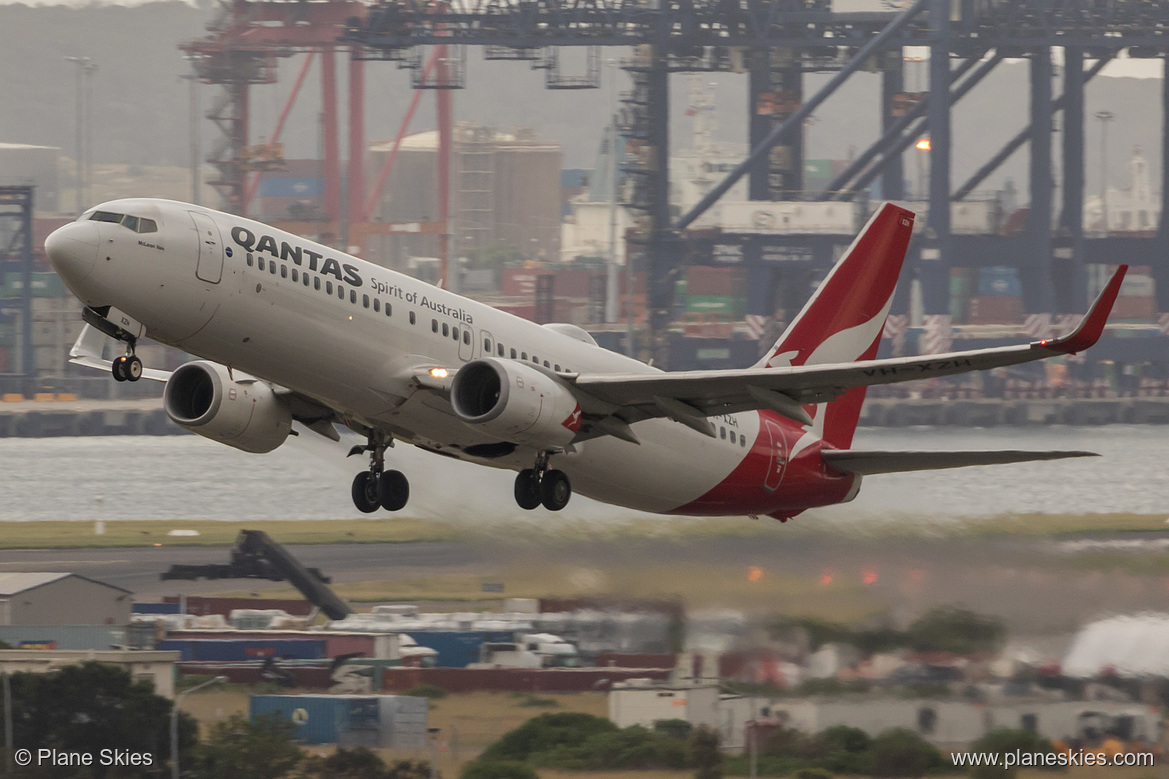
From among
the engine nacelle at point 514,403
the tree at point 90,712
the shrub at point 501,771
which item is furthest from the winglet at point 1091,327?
the tree at point 90,712

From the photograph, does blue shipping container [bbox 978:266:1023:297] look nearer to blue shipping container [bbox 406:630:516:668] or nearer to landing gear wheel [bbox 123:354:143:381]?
blue shipping container [bbox 406:630:516:668]

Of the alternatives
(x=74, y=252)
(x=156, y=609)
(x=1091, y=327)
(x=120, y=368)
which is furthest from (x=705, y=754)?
(x=156, y=609)

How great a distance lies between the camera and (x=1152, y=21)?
167m

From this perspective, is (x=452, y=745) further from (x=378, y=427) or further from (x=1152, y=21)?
(x=1152, y=21)

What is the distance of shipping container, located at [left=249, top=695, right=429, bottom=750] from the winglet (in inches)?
979

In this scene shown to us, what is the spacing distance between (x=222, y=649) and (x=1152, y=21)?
14673cm

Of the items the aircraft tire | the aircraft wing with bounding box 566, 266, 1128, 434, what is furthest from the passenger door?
the aircraft wing with bounding box 566, 266, 1128, 434

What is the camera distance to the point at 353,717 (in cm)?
4500

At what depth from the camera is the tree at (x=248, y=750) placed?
142 feet

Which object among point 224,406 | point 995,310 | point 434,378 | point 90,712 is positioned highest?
point 434,378

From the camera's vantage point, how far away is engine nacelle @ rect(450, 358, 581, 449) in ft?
92.9

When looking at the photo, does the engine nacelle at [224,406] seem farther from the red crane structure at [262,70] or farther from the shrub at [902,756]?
the red crane structure at [262,70]

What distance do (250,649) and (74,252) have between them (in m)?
27.4

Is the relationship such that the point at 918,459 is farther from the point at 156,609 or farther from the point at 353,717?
the point at 156,609
